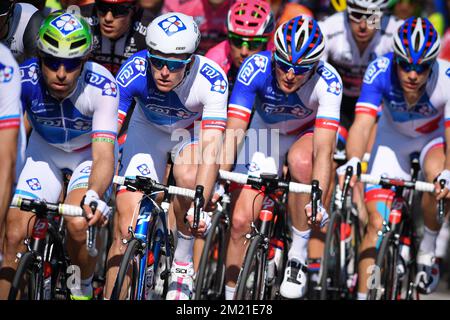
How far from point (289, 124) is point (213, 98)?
107 centimetres

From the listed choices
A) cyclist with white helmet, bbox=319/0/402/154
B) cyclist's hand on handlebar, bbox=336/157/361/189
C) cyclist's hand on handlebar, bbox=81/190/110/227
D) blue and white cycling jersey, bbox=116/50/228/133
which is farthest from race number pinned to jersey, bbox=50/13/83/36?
cyclist with white helmet, bbox=319/0/402/154

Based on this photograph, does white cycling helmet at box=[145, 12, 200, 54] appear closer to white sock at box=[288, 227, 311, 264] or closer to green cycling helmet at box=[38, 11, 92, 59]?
green cycling helmet at box=[38, 11, 92, 59]

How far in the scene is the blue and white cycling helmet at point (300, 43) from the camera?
8.91 m

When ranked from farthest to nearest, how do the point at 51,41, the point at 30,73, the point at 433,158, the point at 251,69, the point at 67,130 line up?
1. the point at 433,158
2. the point at 251,69
3. the point at 67,130
4. the point at 30,73
5. the point at 51,41

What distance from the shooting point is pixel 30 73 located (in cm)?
794

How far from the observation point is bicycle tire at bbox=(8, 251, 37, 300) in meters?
6.98

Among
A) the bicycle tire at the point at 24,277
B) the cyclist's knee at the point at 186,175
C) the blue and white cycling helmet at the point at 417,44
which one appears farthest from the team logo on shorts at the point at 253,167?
the bicycle tire at the point at 24,277

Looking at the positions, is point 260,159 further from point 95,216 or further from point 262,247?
point 95,216

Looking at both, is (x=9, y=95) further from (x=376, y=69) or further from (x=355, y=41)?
(x=355, y=41)

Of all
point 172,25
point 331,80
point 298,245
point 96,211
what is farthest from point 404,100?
point 96,211

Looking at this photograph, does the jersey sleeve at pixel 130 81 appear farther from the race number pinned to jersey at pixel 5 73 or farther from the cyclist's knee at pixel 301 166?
the race number pinned to jersey at pixel 5 73

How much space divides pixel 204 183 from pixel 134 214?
58cm

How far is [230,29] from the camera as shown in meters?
10.4

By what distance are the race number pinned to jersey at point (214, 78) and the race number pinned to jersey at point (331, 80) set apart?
0.95 metres
